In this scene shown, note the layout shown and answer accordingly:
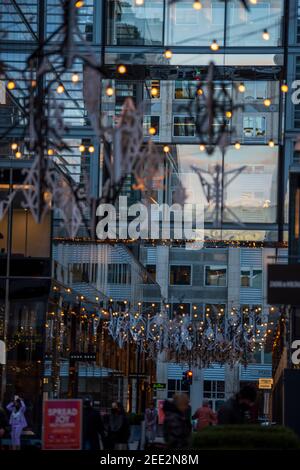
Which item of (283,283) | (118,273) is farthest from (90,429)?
(118,273)

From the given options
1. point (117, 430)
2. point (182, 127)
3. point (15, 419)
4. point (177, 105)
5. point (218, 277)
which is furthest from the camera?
point (218, 277)

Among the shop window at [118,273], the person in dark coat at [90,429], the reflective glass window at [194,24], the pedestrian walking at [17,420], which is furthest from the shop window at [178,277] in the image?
the person in dark coat at [90,429]

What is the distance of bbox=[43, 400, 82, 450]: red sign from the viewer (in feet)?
63.1

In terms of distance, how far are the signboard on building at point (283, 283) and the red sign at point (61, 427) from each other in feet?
11.2

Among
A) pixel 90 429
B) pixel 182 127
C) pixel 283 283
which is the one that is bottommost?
pixel 90 429

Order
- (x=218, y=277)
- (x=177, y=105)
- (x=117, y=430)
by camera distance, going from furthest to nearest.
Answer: (x=218, y=277) < (x=177, y=105) < (x=117, y=430)

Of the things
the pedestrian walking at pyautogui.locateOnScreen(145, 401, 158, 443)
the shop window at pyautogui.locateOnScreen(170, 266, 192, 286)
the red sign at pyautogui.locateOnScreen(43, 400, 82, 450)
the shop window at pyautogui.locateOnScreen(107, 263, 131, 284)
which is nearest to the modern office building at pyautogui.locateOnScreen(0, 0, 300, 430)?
the pedestrian walking at pyautogui.locateOnScreen(145, 401, 158, 443)

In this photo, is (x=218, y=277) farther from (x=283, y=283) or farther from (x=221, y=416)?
(x=221, y=416)

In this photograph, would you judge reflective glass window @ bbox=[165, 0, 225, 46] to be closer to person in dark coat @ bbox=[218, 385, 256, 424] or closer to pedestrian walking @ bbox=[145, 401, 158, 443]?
pedestrian walking @ bbox=[145, 401, 158, 443]

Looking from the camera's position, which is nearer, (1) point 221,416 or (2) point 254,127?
(1) point 221,416

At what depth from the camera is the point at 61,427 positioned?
19.3 metres

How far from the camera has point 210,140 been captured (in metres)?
17.8

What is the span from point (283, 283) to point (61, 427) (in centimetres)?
402

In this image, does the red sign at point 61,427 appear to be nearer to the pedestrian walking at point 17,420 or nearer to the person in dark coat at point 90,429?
the person in dark coat at point 90,429
